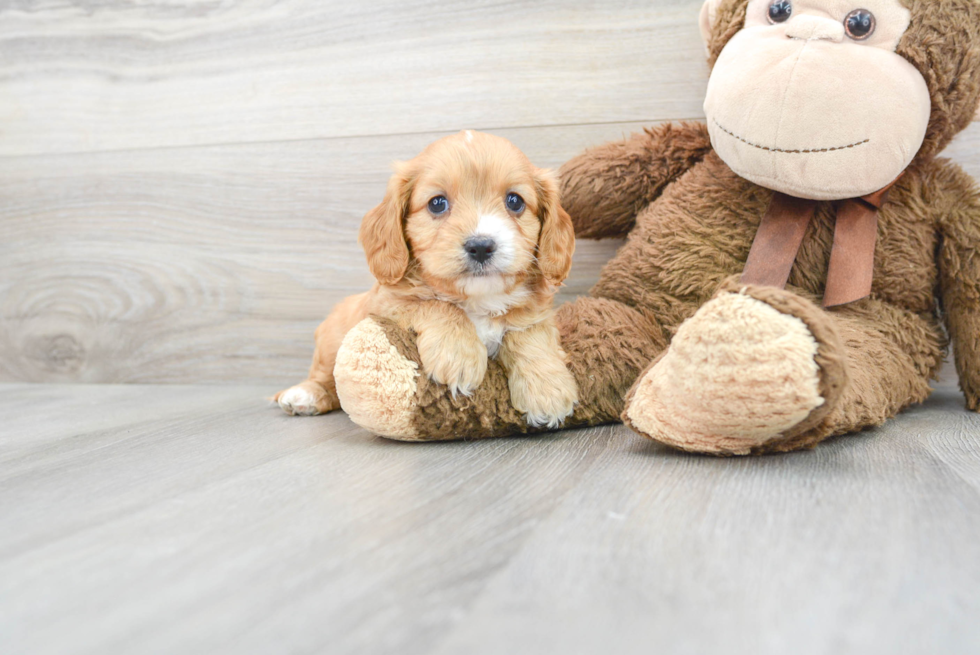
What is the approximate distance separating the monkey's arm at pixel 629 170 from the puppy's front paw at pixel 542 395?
1.53 feet

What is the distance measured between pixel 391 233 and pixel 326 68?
894 millimetres

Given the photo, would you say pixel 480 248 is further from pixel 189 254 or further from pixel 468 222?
pixel 189 254

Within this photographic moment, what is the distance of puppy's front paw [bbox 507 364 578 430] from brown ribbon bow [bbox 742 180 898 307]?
0.40 m

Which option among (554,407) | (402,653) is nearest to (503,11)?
(554,407)

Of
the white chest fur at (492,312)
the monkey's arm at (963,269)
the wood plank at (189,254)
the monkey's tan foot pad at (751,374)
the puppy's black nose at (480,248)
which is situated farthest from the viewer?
the wood plank at (189,254)

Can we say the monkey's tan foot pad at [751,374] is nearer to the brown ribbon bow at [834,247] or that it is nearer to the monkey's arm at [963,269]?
the brown ribbon bow at [834,247]

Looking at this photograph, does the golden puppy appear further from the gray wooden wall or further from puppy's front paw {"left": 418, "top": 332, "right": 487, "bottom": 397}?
the gray wooden wall

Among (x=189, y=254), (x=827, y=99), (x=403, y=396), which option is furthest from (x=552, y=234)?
(x=189, y=254)

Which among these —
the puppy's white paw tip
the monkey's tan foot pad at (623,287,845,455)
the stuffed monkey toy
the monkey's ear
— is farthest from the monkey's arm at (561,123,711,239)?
the puppy's white paw tip

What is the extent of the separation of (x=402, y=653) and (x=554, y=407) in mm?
736

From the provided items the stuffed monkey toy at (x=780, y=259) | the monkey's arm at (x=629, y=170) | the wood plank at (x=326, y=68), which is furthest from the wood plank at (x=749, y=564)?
the wood plank at (x=326, y=68)

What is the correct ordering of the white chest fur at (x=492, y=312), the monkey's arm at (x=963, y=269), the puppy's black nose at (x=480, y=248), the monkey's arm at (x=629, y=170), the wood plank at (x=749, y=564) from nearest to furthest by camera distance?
the wood plank at (x=749, y=564), the puppy's black nose at (x=480, y=248), the white chest fur at (x=492, y=312), the monkey's arm at (x=963, y=269), the monkey's arm at (x=629, y=170)

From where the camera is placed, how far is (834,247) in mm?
1354

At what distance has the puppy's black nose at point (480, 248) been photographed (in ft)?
3.80
